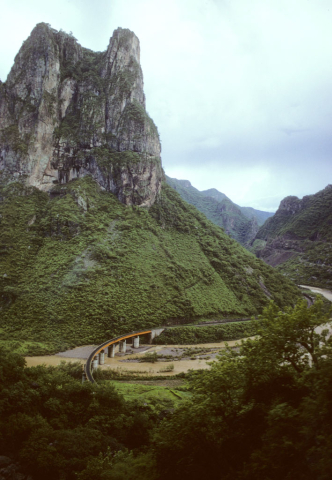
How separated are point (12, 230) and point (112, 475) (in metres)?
63.4

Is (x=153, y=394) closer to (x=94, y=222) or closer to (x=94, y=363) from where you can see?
(x=94, y=363)

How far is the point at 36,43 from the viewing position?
8725cm

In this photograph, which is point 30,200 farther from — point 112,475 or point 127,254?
point 112,475

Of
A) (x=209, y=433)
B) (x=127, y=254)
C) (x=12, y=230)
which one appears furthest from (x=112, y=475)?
(x=12, y=230)

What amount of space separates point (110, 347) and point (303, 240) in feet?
414

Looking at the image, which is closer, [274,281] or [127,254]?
[127,254]

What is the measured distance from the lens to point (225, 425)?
1374cm

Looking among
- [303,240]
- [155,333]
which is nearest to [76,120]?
[155,333]

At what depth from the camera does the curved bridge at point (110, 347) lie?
41.2m

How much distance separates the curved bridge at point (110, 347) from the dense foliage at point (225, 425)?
13.4 metres

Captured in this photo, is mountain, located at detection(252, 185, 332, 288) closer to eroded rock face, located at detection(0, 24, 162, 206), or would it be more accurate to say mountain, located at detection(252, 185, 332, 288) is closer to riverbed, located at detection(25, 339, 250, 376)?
eroded rock face, located at detection(0, 24, 162, 206)

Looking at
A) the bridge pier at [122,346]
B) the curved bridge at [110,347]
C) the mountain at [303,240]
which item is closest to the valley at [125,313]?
the bridge pier at [122,346]

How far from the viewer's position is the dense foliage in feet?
33.0

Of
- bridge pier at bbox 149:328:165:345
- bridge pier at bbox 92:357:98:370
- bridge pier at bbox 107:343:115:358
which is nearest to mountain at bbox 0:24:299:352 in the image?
bridge pier at bbox 149:328:165:345
